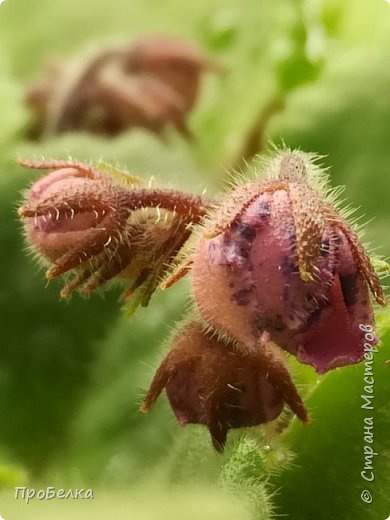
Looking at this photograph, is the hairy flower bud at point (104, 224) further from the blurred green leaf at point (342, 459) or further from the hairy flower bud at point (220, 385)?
the blurred green leaf at point (342, 459)

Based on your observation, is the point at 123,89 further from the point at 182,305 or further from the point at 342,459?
the point at 342,459

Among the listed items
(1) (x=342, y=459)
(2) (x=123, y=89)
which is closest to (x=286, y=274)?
(1) (x=342, y=459)

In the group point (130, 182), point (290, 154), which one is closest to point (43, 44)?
point (130, 182)

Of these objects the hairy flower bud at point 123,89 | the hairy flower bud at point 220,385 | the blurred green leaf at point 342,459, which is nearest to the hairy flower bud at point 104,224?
the hairy flower bud at point 220,385

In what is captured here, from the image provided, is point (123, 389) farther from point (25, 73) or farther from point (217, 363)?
point (25, 73)

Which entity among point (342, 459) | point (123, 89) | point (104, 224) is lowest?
point (342, 459)

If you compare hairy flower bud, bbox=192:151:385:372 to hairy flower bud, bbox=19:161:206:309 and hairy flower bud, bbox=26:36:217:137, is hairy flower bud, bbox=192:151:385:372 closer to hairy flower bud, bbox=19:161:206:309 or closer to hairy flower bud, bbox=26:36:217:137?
hairy flower bud, bbox=19:161:206:309

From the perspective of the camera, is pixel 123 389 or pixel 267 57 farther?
pixel 267 57

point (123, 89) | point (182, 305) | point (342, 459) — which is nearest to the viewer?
point (342, 459)

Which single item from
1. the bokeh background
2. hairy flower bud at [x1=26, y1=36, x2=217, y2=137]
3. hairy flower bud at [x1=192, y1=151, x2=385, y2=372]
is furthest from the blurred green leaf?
hairy flower bud at [x1=26, y1=36, x2=217, y2=137]
